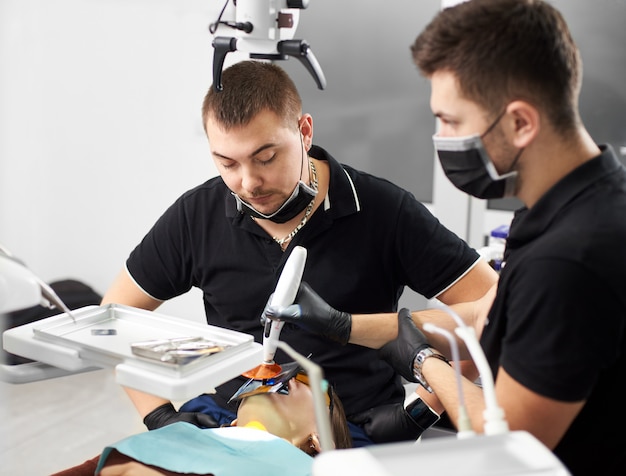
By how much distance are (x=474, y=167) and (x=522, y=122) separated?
0.13 metres

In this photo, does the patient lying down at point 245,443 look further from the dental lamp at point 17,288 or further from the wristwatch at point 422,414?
the dental lamp at point 17,288

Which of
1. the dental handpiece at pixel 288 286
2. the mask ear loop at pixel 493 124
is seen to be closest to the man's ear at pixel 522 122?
the mask ear loop at pixel 493 124

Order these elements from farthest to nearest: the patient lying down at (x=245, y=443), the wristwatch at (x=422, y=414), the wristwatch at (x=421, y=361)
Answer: the wristwatch at (x=422, y=414) < the wristwatch at (x=421, y=361) < the patient lying down at (x=245, y=443)

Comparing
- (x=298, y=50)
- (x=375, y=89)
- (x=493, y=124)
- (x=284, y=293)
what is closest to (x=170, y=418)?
(x=284, y=293)

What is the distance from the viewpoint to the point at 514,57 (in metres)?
1.23

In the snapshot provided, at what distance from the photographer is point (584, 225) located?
1.17m

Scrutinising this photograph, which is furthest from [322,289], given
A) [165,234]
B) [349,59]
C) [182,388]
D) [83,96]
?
[83,96]

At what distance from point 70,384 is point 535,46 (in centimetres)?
310

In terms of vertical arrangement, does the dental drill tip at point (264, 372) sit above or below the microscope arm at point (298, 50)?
below

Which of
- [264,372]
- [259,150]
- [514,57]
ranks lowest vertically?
[264,372]

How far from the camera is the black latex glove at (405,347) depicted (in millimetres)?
1553

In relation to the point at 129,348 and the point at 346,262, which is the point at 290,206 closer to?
the point at 346,262

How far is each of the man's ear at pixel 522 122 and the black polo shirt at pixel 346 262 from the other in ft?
2.16

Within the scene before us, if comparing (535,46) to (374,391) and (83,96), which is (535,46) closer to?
(374,391)
